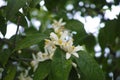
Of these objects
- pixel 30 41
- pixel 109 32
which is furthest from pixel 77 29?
pixel 30 41

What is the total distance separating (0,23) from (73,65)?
44 centimetres

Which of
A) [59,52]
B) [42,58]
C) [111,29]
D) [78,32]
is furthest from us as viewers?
[111,29]

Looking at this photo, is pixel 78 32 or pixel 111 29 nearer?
pixel 78 32

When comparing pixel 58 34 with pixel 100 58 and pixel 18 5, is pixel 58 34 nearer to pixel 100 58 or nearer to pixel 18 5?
pixel 18 5

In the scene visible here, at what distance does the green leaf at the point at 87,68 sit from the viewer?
5.38ft

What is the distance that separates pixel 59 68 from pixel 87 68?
14cm

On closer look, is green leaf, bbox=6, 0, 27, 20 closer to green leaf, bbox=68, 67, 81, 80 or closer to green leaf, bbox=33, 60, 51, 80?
green leaf, bbox=33, 60, 51, 80

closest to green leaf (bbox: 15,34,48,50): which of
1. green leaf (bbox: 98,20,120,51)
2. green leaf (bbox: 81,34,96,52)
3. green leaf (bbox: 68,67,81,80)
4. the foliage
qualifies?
the foliage

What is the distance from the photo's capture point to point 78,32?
6.76 ft

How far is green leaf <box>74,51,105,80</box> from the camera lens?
5.38 feet

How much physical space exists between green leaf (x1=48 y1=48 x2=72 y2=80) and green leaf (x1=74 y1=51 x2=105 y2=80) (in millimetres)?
65

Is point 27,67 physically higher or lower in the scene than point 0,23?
lower

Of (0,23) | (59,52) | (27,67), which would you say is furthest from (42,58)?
(27,67)

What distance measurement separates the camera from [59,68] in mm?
1583
